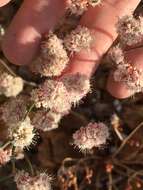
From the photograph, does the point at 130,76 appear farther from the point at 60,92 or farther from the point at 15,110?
the point at 15,110

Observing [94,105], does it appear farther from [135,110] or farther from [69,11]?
[69,11]

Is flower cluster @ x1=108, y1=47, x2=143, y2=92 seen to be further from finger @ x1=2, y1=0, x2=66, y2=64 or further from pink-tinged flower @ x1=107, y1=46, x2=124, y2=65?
finger @ x1=2, y1=0, x2=66, y2=64

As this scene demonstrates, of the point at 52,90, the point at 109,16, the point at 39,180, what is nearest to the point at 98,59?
the point at 109,16

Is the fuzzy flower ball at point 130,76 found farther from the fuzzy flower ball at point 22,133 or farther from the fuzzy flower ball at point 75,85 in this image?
the fuzzy flower ball at point 22,133

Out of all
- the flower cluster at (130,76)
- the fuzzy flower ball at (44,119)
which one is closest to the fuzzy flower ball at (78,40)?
the flower cluster at (130,76)

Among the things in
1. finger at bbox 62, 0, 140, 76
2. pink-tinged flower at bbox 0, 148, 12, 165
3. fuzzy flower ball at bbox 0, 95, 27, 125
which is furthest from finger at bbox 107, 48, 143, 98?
pink-tinged flower at bbox 0, 148, 12, 165
